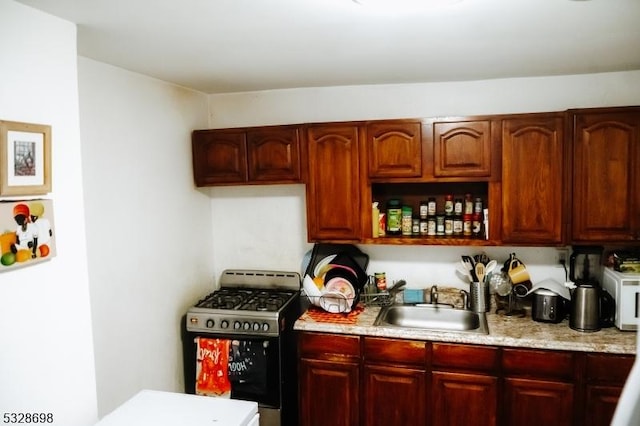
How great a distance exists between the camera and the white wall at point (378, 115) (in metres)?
2.94

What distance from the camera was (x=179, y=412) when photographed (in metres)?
1.78

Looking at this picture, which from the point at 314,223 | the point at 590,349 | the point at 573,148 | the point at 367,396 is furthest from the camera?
the point at 314,223

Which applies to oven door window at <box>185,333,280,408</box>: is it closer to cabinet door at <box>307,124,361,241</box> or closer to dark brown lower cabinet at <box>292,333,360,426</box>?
dark brown lower cabinet at <box>292,333,360,426</box>

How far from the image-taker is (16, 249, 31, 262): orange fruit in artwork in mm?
1516

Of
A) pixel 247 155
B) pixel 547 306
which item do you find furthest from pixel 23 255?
pixel 547 306

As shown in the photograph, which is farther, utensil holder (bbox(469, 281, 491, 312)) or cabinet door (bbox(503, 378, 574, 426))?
utensil holder (bbox(469, 281, 491, 312))

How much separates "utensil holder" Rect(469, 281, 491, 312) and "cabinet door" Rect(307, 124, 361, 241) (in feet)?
2.66

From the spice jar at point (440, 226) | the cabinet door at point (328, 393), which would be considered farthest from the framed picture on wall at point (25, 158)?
the spice jar at point (440, 226)

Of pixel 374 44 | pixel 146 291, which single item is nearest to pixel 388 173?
pixel 374 44

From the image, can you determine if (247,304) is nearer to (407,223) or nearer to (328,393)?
(328,393)

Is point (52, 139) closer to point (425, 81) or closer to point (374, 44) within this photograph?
point (374, 44)

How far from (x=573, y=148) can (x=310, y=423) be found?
2219 mm

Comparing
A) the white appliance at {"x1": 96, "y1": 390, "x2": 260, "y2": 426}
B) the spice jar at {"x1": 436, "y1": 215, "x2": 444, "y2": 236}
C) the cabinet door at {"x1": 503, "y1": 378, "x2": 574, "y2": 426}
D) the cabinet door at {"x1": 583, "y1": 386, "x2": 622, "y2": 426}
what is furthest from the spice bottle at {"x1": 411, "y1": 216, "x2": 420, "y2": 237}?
the white appliance at {"x1": 96, "y1": 390, "x2": 260, "y2": 426}

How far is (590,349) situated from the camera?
241 centimetres
